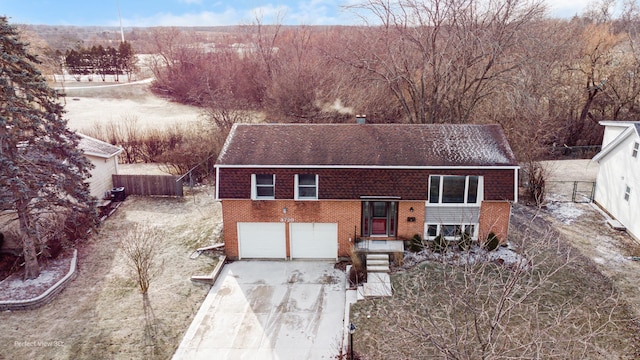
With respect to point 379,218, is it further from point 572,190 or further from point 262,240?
point 572,190

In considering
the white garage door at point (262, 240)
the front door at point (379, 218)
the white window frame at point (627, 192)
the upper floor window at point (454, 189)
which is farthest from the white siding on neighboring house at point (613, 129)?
the white garage door at point (262, 240)

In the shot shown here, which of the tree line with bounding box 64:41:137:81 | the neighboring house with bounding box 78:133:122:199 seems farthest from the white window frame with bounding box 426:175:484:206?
the tree line with bounding box 64:41:137:81

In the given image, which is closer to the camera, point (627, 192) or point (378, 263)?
point (378, 263)

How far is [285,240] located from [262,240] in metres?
0.97

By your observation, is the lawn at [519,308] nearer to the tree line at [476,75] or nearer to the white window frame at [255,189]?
the white window frame at [255,189]

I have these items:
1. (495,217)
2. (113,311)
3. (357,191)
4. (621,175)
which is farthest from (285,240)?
(621,175)

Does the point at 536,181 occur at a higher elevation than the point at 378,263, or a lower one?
higher

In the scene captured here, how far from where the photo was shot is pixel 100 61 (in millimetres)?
66812

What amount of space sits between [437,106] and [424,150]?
13.3m

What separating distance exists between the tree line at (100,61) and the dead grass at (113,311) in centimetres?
5483

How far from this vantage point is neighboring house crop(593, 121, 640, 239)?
19328 mm

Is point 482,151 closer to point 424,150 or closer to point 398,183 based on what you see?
point 424,150

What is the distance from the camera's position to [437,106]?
30.2 meters

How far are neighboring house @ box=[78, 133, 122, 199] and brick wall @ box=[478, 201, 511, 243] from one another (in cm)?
1919
